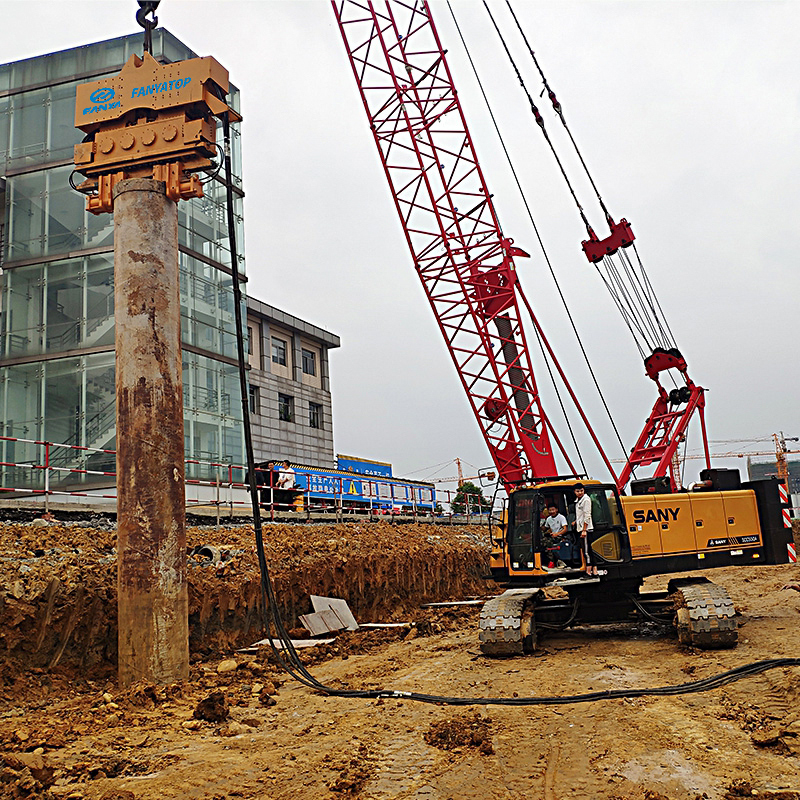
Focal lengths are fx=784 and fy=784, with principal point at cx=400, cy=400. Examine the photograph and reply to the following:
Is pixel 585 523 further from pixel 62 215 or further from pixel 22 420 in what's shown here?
pixel 62 215

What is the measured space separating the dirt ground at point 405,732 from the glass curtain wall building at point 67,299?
44.2 feet

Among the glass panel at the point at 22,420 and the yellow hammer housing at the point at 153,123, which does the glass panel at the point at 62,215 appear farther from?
the yellow hammer housing at the point at 153,123

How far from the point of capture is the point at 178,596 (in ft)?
28.2

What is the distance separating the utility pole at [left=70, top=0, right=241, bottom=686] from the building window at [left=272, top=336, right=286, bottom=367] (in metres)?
31.4

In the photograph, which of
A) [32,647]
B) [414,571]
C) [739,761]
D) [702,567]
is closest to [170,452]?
[32,647]

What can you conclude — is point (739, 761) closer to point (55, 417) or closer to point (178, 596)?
point (178, 596)

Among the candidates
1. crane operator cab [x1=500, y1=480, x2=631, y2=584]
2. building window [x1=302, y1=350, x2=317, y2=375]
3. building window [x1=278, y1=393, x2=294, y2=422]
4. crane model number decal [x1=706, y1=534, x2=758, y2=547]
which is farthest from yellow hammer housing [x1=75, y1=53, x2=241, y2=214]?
building window [x1=302, y1=350, x2=317, y2=375]

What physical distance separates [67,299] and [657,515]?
19.0m

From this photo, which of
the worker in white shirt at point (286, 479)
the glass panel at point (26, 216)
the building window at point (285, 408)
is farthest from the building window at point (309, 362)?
the glass panel at point (26, 216)

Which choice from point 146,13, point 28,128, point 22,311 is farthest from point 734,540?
point 28,128

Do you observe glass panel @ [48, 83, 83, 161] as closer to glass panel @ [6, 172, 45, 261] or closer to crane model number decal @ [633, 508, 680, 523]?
glass panel @ [6, 172, 45, 261]

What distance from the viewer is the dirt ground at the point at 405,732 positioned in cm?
596

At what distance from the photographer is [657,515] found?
1233cm

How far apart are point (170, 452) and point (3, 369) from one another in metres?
17.7
